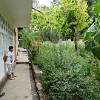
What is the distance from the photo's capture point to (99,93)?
507cm

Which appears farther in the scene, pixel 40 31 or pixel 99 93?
pixel 40 31

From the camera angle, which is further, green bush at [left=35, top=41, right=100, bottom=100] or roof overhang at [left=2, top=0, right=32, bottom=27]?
roof overhang at [left=2, top=0, right=32, bottom=27]

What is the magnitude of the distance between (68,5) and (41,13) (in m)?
7.14

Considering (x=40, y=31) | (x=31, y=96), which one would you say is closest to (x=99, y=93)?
(x=31, y=96)

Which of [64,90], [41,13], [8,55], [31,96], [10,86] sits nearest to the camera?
[64,90]

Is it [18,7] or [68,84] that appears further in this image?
[18,7]

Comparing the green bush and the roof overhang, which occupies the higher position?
the roof overhang

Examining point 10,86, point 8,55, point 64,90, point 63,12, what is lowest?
point 10,86

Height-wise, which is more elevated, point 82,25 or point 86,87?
point 82,25

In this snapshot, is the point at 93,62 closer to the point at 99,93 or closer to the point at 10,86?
the point at 99,93

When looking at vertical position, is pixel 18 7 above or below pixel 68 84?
above

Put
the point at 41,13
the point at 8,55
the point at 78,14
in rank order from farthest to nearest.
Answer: the point at 41,13 < the point at 78,14 < the point at 8,55

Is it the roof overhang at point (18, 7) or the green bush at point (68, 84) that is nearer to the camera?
the green bush at point (68, 84)

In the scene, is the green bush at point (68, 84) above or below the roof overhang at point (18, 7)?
below
